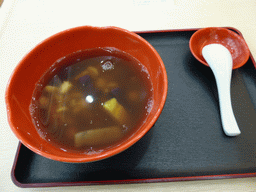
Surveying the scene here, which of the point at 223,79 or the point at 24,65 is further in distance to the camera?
the point at 223,79

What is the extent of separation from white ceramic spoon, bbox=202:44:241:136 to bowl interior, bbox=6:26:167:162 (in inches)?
13.1

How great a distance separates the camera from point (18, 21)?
125 cm

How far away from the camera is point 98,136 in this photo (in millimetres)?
716

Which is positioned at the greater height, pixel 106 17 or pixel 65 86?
pixel 106 17

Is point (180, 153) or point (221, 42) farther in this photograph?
point (221, 42)

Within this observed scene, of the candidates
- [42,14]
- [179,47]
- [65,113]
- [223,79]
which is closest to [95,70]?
[65,113]

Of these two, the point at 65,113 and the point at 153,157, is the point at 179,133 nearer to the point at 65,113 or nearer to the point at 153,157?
the point at 153,157

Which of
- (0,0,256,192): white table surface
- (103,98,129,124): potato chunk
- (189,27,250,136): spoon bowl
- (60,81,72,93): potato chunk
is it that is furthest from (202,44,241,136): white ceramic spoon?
(60,81,72,93): potato chunk

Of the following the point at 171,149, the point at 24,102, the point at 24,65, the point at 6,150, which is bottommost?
the point at 6,150

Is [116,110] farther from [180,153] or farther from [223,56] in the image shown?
[223,56]

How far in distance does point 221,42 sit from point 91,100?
31.9 inches

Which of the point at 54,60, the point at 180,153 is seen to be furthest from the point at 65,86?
the point at 180,153

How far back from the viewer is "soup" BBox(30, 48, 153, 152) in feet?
2.36

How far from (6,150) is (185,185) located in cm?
78
